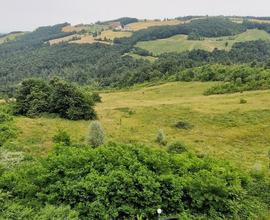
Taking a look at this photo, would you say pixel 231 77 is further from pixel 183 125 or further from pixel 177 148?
pixel 177 148

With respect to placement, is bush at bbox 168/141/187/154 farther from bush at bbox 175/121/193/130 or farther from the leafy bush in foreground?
bush at bbox 175/121/193/130

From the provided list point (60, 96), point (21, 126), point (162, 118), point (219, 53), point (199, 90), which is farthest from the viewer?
point (219, 53)

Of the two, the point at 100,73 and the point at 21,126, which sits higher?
the point at 21,126

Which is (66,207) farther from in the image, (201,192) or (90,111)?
(90,111)

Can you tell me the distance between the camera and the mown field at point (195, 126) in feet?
135

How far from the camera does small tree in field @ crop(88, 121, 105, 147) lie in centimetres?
3797

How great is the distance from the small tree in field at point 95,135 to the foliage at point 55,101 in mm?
15294

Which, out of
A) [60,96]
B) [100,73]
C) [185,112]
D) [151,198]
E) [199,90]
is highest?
[151,198]

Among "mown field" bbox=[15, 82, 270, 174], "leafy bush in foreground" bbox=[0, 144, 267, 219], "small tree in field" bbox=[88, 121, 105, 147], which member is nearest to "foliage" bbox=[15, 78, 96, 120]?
"mown field" bbox=[15, 82, 270, 174]

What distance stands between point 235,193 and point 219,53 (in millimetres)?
141184

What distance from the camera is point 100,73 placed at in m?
170

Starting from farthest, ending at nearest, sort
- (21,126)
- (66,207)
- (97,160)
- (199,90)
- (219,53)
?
(219,53) < (199,90) < (21,126) < (97,160) < (66,207)

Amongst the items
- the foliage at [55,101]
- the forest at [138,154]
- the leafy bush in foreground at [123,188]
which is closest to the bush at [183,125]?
the forest at [138,154]

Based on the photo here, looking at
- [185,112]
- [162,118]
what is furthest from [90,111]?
[185,112]
